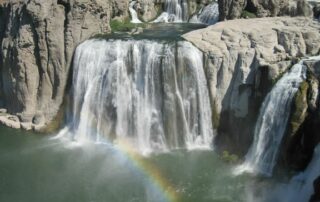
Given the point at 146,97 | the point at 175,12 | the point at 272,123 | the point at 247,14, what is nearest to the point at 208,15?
the point at 175,12

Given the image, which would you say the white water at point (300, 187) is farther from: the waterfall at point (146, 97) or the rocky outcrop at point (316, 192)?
the waterfall at point (146, 97)

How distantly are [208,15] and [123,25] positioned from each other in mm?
5257

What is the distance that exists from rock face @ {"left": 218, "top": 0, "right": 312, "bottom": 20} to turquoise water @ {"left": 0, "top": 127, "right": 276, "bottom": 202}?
8.71 meters

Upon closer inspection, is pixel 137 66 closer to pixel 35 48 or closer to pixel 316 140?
pixel 35 48

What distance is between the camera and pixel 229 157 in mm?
18703

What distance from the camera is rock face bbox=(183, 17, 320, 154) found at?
1875cm

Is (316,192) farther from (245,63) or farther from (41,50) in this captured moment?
(41,50)

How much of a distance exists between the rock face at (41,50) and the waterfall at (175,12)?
22.0ft

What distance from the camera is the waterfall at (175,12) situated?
28947 mm

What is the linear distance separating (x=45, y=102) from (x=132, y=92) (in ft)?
16.1

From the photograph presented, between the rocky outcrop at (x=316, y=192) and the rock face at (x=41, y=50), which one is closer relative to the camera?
→ the rocky outcrop at (x=316, y=192)

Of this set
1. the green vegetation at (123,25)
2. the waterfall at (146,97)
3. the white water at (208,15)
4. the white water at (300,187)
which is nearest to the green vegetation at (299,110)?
the white water at (300,187)

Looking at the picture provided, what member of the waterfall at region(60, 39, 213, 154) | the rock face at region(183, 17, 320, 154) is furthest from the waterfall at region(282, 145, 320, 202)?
the waterfall at region(60, 39, 213, 154)

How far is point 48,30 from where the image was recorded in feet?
72.0
